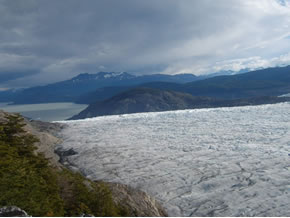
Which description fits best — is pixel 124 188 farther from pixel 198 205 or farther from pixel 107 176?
pixel 107 176

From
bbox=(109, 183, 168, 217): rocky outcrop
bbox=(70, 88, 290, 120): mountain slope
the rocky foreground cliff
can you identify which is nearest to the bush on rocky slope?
the rocky foreground cliff

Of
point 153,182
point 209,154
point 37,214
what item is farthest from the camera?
point 209,154

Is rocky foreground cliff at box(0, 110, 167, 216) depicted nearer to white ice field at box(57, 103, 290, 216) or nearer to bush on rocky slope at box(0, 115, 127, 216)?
bush on rocky slope at box(0, 115, 127, 216)

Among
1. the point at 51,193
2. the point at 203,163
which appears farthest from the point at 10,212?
the point at 203,163

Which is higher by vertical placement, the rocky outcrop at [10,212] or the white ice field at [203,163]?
the rocky outcrop at [10,212]

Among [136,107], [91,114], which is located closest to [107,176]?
[136,107]

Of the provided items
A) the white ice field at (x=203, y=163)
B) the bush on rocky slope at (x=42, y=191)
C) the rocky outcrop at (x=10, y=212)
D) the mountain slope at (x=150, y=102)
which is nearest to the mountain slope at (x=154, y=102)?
the mountain slope at (x=150, y=102)

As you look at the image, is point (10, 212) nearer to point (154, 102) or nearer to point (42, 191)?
point (42, 191)

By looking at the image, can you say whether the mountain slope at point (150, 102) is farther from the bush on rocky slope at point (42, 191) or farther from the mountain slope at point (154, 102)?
the bush on rocky slope at point (42, 191)
